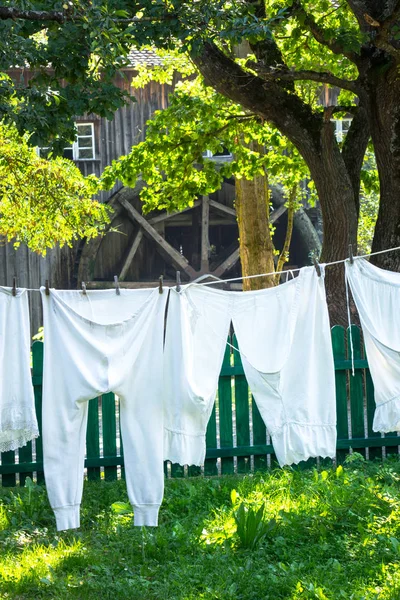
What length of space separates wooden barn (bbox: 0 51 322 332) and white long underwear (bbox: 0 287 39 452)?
1199 centimetres

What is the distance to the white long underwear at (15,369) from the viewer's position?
5.80 m

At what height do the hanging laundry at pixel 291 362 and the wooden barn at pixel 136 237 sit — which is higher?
the wooden barn at pixel 136 237

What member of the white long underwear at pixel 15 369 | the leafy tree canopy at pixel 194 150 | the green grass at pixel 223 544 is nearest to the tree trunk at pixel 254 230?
the leafy tree canopy at pixel 194 150

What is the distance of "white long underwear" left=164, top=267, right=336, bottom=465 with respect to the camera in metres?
5.87

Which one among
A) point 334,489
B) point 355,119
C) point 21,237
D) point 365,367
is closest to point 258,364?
point 334,489

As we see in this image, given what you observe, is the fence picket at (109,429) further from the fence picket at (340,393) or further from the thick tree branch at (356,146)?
the thick tree branch at (356,146)

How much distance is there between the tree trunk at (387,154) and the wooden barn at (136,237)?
9.46 m

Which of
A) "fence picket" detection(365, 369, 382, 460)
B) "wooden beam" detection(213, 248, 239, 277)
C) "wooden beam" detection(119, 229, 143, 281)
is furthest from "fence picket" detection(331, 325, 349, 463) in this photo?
"wooden beam" detection(119, 229, 143, 281)

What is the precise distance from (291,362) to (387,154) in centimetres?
345

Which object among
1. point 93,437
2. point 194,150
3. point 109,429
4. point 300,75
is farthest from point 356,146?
point 93,437

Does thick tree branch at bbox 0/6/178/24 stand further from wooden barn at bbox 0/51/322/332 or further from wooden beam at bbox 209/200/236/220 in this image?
wooden beam at bbox 209/200/236/220

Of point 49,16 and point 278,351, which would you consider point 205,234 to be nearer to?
point 49,16

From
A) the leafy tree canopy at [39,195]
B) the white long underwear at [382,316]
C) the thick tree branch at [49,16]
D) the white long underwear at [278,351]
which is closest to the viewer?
the white long underwear at [278,351]

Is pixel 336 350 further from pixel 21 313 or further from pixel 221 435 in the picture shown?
pixel 21 313
